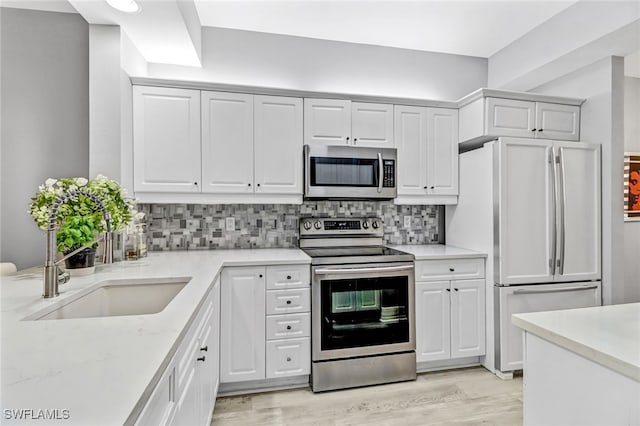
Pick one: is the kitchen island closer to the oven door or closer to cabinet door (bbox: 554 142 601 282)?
the oven door

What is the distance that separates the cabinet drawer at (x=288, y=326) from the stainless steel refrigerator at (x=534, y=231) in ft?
4.78

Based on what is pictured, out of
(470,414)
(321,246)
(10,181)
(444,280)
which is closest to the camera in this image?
(470,414)


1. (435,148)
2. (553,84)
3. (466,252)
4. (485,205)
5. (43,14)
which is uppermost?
(43,14)

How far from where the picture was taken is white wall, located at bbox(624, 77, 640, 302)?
3.71m

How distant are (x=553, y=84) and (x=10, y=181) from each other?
4470mm

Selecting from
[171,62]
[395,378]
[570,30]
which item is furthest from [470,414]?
[171,62]

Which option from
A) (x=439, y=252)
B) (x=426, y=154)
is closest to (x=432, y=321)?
(x=439, y=252)

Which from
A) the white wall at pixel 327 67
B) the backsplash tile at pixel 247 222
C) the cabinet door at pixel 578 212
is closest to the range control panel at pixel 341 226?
the backsplash tile at pixel 247 222

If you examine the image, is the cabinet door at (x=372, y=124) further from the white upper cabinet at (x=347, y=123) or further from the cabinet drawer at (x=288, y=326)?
the cabinet drawer at (x=288, y=326)

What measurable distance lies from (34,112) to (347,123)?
2286 mm

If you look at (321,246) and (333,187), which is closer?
(333,187)

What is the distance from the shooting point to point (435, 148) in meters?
3.04

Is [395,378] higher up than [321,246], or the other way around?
[321,246]

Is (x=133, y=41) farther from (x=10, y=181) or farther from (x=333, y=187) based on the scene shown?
(x=333, y=187)
